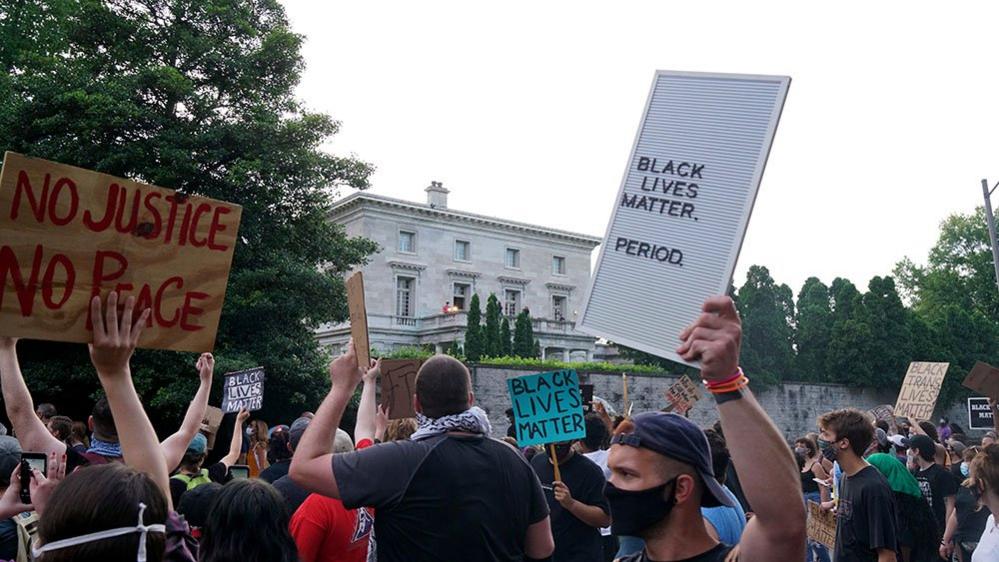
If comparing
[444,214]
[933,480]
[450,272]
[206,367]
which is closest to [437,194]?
[444,214]

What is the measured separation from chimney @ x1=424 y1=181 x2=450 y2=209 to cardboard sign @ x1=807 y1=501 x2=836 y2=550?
184 ft

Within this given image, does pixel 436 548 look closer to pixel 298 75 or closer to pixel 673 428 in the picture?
pixel 673 428

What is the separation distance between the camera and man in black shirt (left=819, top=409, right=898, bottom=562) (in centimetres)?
520

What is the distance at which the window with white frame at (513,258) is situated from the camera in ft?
215

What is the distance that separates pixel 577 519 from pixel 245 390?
723 centimetres

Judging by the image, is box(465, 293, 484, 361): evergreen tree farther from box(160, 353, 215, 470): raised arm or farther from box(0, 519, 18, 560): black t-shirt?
box(0, 519, 18, 560): black t-shirt

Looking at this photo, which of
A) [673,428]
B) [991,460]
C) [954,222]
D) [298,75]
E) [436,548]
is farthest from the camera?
[954,222]

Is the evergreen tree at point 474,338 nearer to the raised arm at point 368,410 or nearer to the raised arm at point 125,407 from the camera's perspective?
the raised arm at point 368,410

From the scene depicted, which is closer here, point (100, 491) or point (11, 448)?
point (100, 491)

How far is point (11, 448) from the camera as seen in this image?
3.66 meters

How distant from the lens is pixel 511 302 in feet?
214

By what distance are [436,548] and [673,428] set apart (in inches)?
47.9

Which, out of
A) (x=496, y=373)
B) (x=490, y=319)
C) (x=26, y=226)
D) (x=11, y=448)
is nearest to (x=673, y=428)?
(x=26, y=226)

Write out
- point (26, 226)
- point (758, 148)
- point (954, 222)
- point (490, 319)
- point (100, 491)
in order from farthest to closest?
point (954, 222) → point (490, 319) → point (758, 148) → point (26, 226) → point (100, 491)
